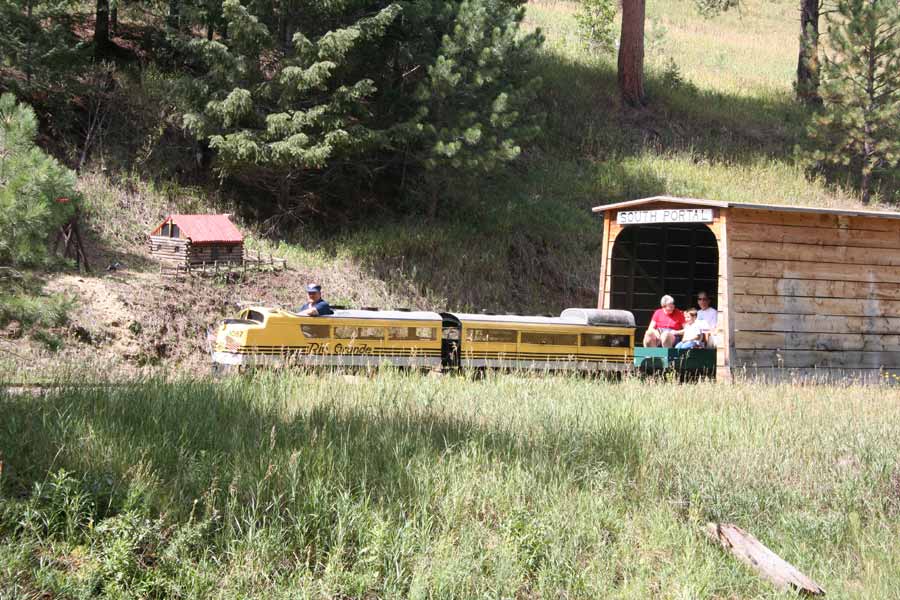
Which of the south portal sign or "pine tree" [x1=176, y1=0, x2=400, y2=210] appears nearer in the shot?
the south portal sign

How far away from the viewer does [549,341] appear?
49.8 feet

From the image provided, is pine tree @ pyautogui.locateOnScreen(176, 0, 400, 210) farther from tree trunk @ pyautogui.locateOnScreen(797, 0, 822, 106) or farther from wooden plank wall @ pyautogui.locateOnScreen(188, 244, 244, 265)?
tree trunk @ pyautogui.locateOnScreen(797, 0, 822, 106)

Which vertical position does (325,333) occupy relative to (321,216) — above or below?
below

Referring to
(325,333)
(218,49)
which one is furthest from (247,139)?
(325,333)

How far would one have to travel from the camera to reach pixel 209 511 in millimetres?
6023

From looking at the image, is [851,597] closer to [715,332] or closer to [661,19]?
[715,332]

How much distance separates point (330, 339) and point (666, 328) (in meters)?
6.69

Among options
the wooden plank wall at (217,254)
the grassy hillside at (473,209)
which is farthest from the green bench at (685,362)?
the wooden plank wall at (217,254)

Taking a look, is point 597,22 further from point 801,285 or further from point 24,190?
point 24,190

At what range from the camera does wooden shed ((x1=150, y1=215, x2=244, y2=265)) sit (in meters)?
19.4

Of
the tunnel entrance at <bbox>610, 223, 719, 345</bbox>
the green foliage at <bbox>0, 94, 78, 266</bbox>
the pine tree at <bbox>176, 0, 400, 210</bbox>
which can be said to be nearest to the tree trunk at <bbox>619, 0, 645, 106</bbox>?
the pine tree at <bbox>176, 0, 400, 210</bbox>

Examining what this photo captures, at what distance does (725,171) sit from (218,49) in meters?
18.0

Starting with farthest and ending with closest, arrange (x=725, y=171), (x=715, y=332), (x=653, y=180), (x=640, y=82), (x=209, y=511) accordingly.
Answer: (x=640, y=82)
(x=725, y=171)
(x=653, y=180)
(x=715, y=332)
(x=209, y=511)

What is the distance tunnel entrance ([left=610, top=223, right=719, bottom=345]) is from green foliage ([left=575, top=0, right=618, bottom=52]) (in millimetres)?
23041
